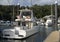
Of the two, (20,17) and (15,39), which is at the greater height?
(20,17)

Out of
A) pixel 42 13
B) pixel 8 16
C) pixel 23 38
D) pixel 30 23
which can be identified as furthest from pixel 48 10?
pixel 23 38

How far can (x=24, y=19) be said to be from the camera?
31.3 metres

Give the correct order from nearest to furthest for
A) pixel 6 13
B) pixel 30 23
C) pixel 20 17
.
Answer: pixel 20 17
pixel 30 23
pixel 6 13

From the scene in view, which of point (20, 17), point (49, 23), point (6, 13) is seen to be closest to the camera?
point (20, 17)

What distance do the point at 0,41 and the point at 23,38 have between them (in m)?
2.94

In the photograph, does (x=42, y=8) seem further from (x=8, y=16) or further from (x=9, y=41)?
(x=9, y=41)

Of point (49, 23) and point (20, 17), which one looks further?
point (49, 23)

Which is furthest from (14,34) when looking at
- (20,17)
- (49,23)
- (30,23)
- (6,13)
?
(6,13)

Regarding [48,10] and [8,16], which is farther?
[48,10]

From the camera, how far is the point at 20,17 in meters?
30.7

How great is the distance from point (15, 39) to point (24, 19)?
16.7 ft

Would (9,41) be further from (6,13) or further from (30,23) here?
(6,13)

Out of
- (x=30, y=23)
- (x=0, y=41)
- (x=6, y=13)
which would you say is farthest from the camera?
(x=6, y=13)

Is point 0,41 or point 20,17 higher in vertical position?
point 20,17
